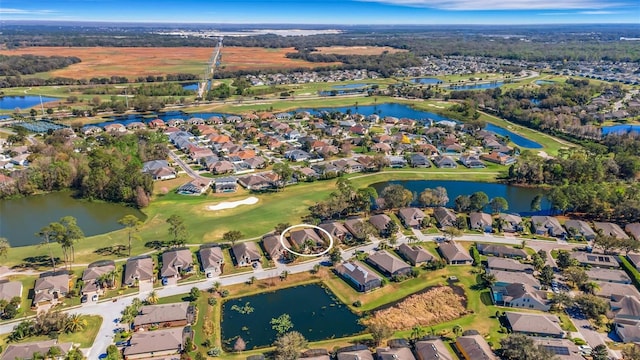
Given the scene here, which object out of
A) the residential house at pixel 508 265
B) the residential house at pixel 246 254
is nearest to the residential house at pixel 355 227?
the residential house at pixel 246 254

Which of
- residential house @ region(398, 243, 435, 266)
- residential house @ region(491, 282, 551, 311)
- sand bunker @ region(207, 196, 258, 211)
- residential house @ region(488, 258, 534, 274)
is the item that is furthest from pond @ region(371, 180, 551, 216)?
residential house @ region(491, 282, 551, 311)

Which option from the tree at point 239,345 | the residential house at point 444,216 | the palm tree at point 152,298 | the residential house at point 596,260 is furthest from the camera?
the residential house at point 444,216

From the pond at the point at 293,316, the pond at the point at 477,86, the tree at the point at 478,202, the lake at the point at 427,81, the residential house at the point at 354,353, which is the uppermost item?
A: the lake at the point at 427,81

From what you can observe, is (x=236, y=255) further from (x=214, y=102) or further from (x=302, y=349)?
(x=214, y=102)

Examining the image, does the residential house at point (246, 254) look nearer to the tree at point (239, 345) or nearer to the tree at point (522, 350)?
the tree at point (239, 345)

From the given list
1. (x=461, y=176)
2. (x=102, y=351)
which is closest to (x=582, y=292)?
(x=461, y=176)
